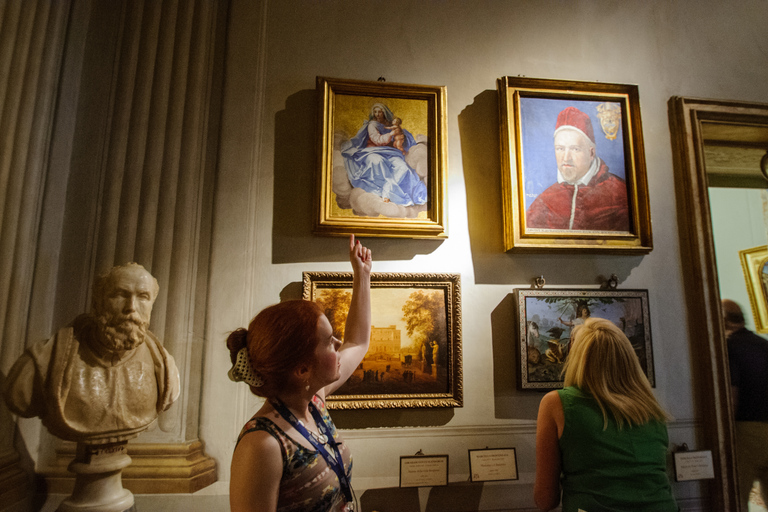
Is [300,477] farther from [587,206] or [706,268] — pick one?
[706,268]

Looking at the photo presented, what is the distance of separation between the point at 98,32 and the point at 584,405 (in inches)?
133

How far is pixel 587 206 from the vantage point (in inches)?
110

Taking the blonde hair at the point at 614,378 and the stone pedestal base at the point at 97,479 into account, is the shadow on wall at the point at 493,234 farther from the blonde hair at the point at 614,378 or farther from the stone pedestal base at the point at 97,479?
the stone pedestal base at the point at 97,479

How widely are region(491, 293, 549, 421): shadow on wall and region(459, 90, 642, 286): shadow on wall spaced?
0.24 metres

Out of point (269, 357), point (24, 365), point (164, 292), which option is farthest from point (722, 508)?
point (24, 365)

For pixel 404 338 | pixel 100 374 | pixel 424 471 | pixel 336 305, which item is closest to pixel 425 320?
pixel 404 338

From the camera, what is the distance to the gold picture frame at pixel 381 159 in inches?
101

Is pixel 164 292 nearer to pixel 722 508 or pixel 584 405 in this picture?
pixel 584 405

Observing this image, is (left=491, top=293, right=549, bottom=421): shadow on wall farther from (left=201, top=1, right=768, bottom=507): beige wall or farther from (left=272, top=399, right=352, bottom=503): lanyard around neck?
(left=272, top=399, right=352, bottom=503): lanyard around neck

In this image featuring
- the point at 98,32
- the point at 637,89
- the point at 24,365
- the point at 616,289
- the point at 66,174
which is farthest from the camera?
the point at 637,89

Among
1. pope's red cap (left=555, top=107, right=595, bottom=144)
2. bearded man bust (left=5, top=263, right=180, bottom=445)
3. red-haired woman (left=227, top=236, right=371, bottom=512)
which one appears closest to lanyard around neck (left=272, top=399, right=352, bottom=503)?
red-haired woman (left=227, top=236, right=371, bottom=512)

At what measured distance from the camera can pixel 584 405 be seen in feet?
5.94

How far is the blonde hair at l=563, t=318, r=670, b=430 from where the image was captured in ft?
5.87

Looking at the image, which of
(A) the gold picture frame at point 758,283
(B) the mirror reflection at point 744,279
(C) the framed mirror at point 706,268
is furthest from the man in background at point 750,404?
(A) the gold picture frame at point 758,283
